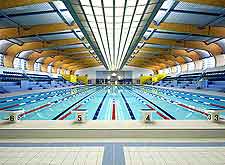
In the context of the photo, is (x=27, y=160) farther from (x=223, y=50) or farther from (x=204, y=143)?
(x=223, y=50)

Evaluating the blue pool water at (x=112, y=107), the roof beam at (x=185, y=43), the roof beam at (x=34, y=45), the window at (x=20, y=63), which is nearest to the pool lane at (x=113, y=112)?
the blue pool water at (x=112, y=107)

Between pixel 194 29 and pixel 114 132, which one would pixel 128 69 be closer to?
pixel 194 29

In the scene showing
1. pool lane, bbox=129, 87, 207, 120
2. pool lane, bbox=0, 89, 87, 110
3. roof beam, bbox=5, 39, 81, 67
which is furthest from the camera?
roof beam, bbox=5, 39, 81, 67

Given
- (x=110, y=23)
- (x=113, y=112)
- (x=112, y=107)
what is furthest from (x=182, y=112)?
(x=110, y=23)

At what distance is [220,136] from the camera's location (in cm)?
321

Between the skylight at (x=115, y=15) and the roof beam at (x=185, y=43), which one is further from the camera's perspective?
the roof beam at (x=185, y=43)

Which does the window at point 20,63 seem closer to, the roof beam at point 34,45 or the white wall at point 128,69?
the roof beam at point 34,45

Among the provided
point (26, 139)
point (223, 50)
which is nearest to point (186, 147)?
point (26, 139)

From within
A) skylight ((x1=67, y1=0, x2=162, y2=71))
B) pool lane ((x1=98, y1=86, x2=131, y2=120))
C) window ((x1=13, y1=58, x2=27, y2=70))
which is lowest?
pool lane ((x1=98, y1=86, x2=131, y2=120))

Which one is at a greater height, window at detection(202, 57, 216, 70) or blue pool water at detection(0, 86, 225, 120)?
window at detection(202, 57, 216, 70)

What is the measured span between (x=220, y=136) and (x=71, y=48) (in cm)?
1859

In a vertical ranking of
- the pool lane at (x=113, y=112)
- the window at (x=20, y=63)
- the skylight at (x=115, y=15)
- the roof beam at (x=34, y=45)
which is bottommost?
the pool lane at (x=113, y=112)

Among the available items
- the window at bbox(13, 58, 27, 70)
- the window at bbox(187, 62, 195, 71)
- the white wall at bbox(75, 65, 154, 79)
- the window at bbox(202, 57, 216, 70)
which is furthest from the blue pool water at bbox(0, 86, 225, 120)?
the white wall at bbox(75, 65, 154, 79)

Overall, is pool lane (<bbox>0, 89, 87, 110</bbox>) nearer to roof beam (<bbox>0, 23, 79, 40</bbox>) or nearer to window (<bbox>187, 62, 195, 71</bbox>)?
roof beam (<bbox>0, 23, 79, 40</bbox>)
